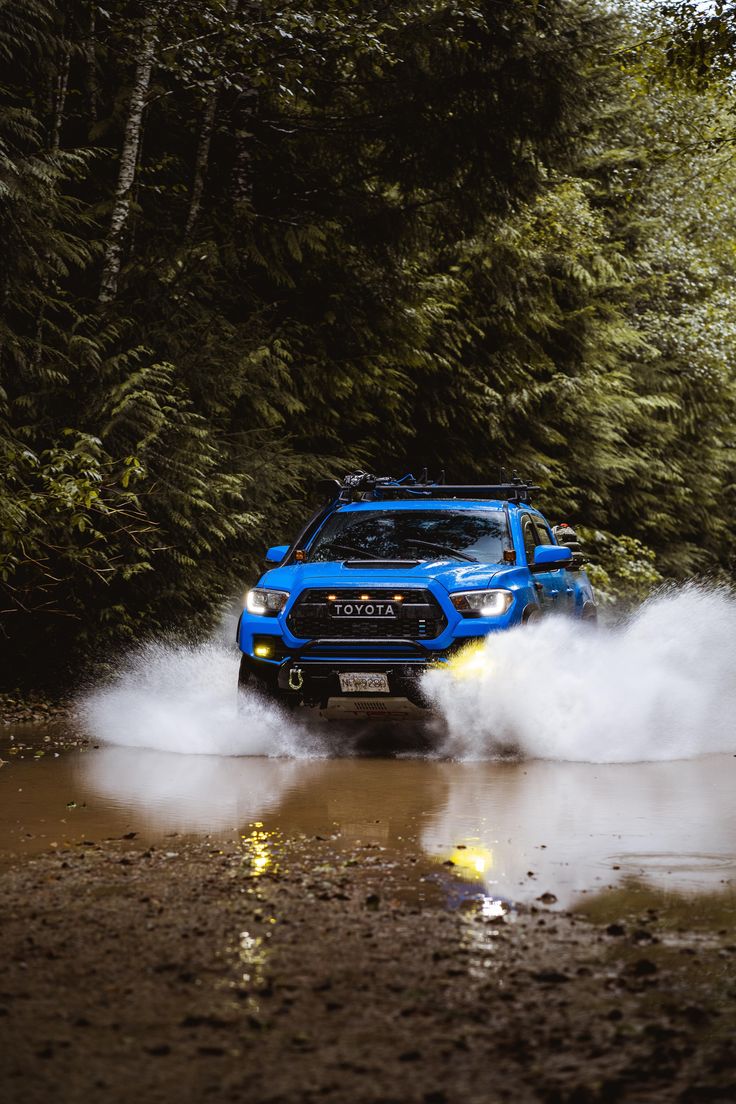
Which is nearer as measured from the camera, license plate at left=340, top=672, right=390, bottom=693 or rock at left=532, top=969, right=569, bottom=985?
rock at left=532, top=969, right=569, bottom=985

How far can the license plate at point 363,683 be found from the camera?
37.5 feet

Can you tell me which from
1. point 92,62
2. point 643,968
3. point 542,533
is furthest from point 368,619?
point 92,62

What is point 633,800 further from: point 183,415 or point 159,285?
point 159,285

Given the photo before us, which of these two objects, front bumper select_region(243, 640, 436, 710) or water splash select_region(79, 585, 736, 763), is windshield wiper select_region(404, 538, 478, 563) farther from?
front bumper select_region(243, 640, 436, 710)

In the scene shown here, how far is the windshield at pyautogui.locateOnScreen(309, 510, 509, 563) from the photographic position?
12.6 metres

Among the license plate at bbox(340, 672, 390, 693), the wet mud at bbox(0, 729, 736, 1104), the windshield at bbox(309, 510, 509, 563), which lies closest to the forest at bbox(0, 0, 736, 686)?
the windshield at bbox(309, 510, 509, 563)

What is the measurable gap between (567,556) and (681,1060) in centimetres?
809

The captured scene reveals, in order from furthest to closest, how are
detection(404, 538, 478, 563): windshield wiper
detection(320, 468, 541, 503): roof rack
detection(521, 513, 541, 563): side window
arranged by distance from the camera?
detection(320, 468, 541, 503): roof rack < detection(521, 513, 541, 563): side window < detection(404, 538, 478, 563): windshield wiper

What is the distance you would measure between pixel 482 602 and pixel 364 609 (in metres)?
0.95

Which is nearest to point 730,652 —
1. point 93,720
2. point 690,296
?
point 93,720

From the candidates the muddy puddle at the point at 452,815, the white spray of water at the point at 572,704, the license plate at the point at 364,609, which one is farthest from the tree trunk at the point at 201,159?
the muddy puddle at the point at 452,815

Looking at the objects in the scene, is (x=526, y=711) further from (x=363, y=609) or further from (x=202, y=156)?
(x=202, y=156)

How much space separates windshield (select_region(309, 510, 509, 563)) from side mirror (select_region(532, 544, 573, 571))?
1.28 ft

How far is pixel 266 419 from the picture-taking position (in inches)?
711
